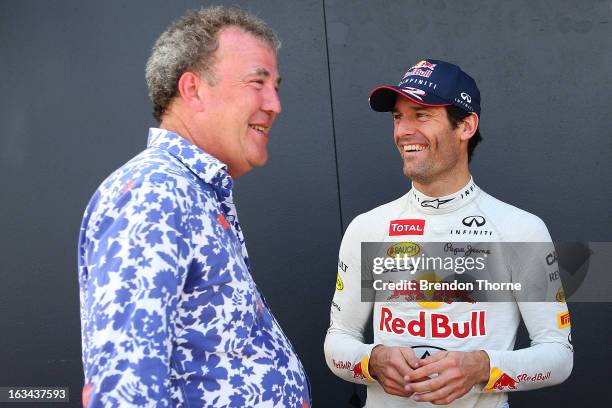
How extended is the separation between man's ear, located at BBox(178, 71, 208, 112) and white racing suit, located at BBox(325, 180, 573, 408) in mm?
905

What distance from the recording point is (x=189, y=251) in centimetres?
119

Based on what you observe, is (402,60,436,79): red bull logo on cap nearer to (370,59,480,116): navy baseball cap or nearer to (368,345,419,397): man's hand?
(370,59,480,116): navy baseball cap

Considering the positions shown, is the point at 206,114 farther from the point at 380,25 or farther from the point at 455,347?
the point at 380,25

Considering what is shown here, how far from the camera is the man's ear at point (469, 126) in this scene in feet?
7.29

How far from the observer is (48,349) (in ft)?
9.73

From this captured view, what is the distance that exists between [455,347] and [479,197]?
43 cm

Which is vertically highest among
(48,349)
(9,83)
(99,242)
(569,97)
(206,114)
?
(9,83)

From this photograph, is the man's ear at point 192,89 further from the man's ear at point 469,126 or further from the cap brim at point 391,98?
the man's ear at point 469,126

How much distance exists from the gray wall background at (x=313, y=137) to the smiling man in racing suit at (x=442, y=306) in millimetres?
720

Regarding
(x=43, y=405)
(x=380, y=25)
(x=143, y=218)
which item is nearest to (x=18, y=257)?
(x=43, y=405)

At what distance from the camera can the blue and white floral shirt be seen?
110 centimetres

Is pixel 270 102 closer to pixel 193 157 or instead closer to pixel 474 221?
pixel 193 157

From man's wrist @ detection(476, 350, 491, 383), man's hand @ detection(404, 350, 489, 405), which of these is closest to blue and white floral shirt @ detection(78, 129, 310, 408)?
man's hand @ detection(404, 350, 489, 405)

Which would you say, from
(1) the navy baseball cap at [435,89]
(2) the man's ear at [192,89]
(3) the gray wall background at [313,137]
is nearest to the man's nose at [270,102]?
(2) the man's ear at [192,89]
